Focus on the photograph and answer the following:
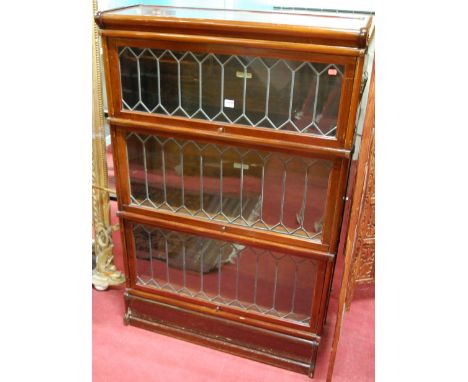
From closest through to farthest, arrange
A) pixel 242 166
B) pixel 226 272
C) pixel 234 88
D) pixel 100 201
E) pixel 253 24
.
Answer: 1. pixel 253 24
2. pixel 234 88
3. pixel 242 166
4. pixel 226 272
5. pixel 100 201

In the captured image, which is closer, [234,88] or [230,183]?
[234,88]

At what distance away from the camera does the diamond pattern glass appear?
4.68ft

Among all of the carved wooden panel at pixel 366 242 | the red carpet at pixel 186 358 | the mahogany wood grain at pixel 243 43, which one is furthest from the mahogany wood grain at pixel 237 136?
the red carpet at pixel 186 358

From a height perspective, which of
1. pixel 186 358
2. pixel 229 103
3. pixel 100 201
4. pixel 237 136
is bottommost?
pixel 186 358

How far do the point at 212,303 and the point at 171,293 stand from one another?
196 millimetres

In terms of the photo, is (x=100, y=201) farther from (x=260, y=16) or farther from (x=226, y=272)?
(x=260, y=16)

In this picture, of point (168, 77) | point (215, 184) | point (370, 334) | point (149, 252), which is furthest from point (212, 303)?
point (168, 77)

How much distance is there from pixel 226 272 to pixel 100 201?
73 cm

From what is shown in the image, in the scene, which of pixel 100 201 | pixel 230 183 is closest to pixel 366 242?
pixel 230 183

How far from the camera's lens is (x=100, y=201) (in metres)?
2.13

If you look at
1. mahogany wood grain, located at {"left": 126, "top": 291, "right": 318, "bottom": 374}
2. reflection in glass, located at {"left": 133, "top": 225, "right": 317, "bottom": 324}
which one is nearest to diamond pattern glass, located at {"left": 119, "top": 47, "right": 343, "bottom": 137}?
reflection in glass, located at {"left": 133, "top": 225, "right": 317, "bottom": 324}

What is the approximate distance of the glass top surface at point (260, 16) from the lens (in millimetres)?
1396

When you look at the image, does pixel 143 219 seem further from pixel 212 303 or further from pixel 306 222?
pixel 306 222

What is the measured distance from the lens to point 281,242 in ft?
5.44
